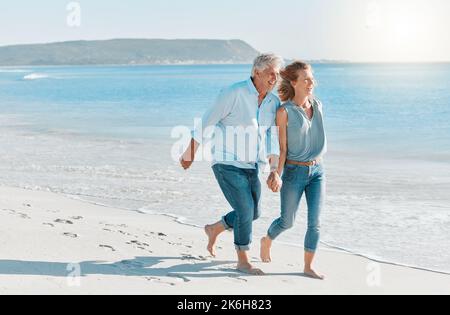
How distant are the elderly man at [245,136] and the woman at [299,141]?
9 cm

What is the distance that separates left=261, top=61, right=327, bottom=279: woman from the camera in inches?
222

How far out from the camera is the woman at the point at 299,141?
5.64 m

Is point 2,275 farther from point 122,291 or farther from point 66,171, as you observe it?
point 66,171

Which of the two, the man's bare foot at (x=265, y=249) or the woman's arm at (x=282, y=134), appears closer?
the woman's arm at (x=282, y=134)

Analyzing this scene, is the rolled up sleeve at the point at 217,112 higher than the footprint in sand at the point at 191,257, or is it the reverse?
the rolled up sleeve at the point at 217,112

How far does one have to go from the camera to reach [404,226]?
841cm

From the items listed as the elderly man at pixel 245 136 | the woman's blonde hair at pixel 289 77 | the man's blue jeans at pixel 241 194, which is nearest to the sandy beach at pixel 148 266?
the man's blue jeans at pixel 241 194

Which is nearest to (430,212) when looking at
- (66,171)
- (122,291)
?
(122,291)

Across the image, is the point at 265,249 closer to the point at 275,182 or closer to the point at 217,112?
the point at 275,182

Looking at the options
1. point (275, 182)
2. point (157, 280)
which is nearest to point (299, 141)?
point (275, 182)

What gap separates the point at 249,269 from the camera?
5.86 m

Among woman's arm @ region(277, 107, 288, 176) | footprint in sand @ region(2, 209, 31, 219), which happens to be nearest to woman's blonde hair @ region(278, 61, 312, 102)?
woman's arm @ region(277, 107, 288, 176)

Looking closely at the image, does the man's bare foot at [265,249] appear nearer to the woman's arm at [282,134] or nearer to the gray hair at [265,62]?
the woman's arm at [282,134]

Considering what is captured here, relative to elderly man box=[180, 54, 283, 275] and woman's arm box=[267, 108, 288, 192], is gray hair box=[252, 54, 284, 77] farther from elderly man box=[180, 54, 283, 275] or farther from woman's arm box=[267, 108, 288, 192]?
woman's arm box=[267, 108, 288, 192]
